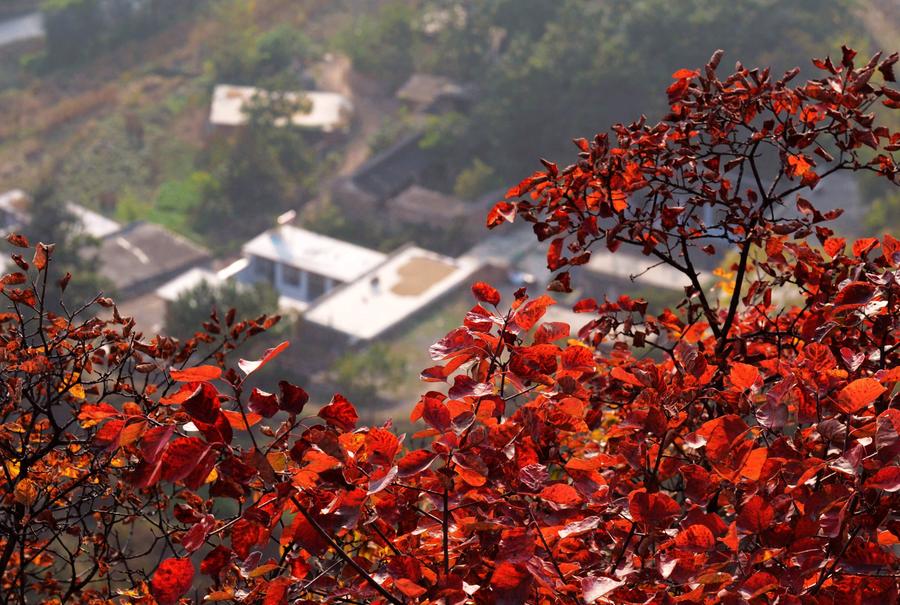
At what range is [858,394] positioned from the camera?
10.5ft

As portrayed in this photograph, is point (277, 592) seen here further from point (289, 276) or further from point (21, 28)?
point (21, 28)

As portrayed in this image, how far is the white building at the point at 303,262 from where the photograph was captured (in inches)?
1086

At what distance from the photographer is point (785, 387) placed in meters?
3.32

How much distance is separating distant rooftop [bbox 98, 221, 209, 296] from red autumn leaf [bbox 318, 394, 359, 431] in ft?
83.8

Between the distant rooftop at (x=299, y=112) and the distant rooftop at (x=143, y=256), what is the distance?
6.62m

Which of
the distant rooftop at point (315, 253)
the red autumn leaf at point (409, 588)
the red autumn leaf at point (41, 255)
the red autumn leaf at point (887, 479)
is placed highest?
the red autumn leaf at point (887, 479)

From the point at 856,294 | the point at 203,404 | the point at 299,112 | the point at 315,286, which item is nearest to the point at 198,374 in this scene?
the point at 203,404

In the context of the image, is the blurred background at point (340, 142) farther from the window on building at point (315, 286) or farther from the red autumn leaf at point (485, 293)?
the red autumn leaf at point (485, 293)

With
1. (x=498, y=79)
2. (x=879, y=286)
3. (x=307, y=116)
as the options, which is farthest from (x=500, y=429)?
(x=307, y=116)

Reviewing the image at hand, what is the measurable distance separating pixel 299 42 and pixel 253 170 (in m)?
9.08

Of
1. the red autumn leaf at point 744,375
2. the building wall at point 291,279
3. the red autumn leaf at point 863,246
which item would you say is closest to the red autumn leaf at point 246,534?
the red autumn leaf at point 744,375

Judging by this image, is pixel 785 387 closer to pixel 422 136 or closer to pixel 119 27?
pixel 422 136

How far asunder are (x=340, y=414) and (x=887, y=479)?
1.51m

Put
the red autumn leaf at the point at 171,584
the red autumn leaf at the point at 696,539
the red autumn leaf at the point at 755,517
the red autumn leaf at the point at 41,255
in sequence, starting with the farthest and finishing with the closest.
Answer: the red autumn leaf at the point at 41,255
the red autumn leaf at the point at 755,517
the red autumn leaf at the point at 696,539
the red autumn leaf at the point at 171,584
